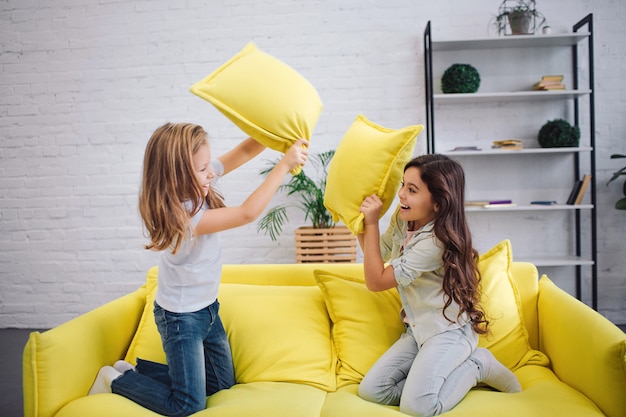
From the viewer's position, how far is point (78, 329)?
175cm

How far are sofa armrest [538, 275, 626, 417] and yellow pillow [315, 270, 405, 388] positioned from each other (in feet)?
1.67

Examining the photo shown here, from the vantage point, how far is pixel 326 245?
3.64 m

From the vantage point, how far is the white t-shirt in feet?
5.79

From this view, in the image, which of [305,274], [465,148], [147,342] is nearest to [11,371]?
[147,342]

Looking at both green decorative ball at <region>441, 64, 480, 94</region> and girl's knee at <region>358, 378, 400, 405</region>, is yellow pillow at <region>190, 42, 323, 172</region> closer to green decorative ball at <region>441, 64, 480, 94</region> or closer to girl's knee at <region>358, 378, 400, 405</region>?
girl's knee at <region>358, 378, 400, 405</region>

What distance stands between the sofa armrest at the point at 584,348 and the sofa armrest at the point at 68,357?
1.53 meters

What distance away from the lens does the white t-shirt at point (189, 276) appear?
1765 mm

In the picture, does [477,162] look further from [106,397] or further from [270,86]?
[106,397]

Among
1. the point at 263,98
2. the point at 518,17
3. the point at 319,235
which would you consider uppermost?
the point at 518,17

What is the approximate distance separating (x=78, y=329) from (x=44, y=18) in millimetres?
3381

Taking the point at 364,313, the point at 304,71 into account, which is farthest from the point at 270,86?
the point at 304,71

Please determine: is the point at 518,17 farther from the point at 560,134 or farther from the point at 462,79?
the point at 560,134

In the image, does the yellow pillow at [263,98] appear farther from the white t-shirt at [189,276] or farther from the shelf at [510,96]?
the shelf at [510,96]

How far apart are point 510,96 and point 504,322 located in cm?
229
